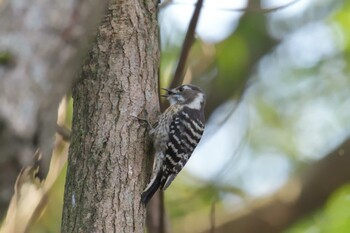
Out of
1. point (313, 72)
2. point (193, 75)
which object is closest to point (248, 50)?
point (193, 75)

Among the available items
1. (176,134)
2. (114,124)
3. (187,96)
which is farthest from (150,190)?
(187,96)

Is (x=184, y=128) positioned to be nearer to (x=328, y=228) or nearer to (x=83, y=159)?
(x=83, y=159)

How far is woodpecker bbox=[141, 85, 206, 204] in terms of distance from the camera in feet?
13.2

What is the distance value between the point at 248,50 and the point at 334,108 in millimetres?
1736

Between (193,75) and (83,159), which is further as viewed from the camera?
(193,75)

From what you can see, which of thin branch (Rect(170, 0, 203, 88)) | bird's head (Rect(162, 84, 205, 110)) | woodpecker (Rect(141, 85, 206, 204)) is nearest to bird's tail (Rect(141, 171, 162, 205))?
woodpecker (Rect(141, 85, 206, 204))

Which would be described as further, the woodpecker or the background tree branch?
the background tree branch

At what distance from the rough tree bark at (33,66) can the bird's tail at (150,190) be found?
103 inches

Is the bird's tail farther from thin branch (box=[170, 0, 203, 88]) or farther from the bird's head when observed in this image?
thin branch (box=[170, 0, 203, 88])

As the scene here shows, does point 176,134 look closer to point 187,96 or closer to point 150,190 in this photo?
point 187,96

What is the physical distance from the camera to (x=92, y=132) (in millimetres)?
3645

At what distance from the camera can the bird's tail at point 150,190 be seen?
3599mm

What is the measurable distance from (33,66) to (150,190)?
8.98 feet

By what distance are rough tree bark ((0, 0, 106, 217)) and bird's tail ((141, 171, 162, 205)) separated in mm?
2620
